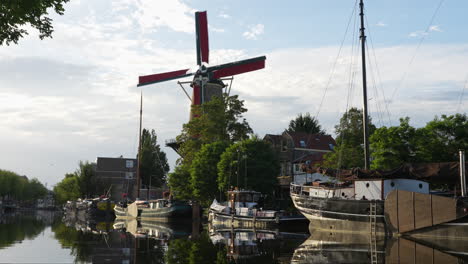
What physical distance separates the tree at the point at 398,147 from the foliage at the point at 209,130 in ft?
85.5

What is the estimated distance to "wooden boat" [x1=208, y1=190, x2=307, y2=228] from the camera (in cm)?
4744

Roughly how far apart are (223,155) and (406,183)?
2624cm

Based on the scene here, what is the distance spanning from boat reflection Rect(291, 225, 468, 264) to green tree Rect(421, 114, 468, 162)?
14.9 meters

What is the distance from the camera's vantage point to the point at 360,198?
1526 inches

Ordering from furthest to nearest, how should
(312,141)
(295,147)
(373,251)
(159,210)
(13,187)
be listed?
(13,187)
(312,141)
(295,147)
(159,210)
(373,251)

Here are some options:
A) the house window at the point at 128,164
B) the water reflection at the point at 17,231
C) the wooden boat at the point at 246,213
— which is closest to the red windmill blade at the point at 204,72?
the wooden boat at the point at 246,213

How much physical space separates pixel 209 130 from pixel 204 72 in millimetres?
13547

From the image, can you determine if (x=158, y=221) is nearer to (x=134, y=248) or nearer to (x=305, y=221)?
(x=305, y=221)

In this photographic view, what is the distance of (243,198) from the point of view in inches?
2114

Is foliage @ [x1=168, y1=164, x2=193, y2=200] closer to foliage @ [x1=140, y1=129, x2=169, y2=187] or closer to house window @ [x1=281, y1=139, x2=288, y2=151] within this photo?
house window @ [x1=281, y1=139, x2=288, y2=151]

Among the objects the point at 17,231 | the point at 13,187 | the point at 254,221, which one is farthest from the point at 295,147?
the point at 13,187

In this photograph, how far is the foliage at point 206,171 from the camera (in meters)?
62.4

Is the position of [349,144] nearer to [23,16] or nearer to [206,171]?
[206,171]

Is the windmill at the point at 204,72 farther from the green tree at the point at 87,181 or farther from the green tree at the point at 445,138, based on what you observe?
the green tree at the point at 87,181
